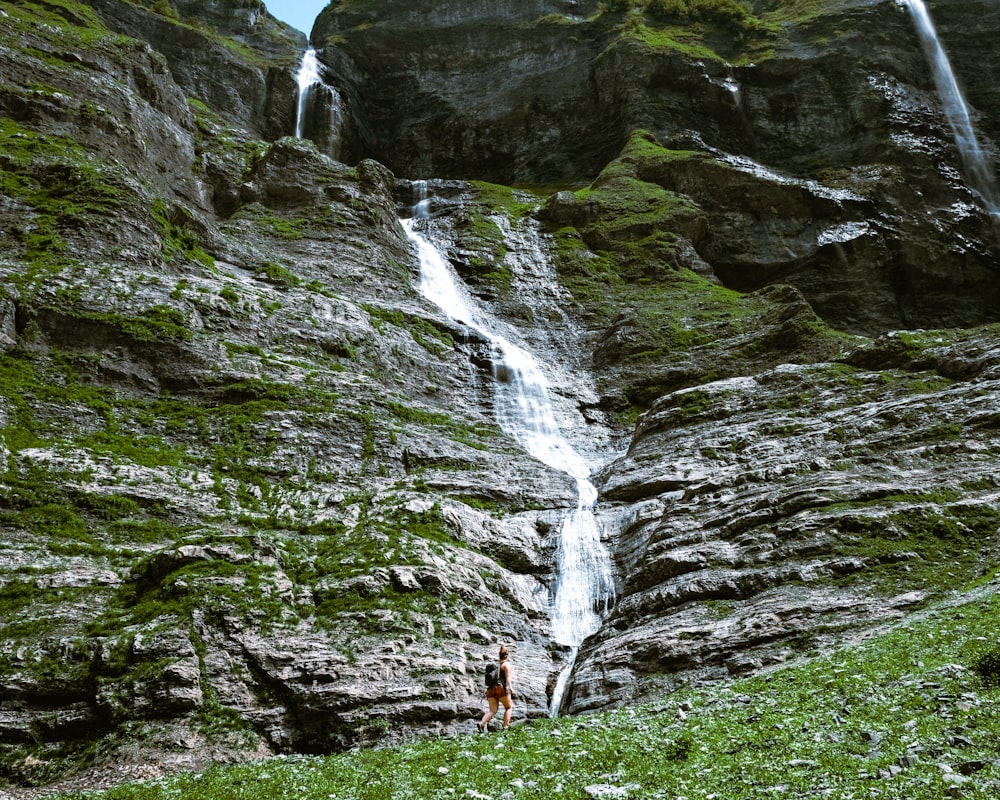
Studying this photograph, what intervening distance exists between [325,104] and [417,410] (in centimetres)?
4814

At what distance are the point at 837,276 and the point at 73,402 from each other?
48.1 meters

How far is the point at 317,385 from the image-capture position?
2889 cm

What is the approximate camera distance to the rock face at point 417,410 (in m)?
16.6

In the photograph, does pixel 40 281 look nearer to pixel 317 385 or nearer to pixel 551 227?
pixel 317 385

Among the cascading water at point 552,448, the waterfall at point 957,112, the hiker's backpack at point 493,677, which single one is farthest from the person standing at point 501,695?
the waterfall at point 957,112

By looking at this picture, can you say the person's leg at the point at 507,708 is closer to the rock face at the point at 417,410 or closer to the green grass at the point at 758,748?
the green grass at the point at 758,748

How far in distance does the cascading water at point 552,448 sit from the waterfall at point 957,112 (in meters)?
43.4

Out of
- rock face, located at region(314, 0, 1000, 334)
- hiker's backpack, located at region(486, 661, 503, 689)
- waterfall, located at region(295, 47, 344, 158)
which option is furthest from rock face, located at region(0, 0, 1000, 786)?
waterfall, located at region(295, 47, 344, 158)

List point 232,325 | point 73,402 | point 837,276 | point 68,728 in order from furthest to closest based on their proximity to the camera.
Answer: point 837,276 < point 232,325 < point 73,402 < point 68,728

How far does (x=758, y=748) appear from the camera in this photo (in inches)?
379

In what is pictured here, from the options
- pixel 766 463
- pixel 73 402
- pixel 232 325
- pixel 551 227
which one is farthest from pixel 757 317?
pixel 73 402

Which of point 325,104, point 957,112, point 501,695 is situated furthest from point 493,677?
point 957,112

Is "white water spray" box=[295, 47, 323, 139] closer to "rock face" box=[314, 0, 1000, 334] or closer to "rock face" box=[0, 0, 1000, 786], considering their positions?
"rock face" box=[314, 0, 1000, 334]

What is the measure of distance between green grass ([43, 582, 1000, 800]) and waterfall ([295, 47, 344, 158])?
6167cm
